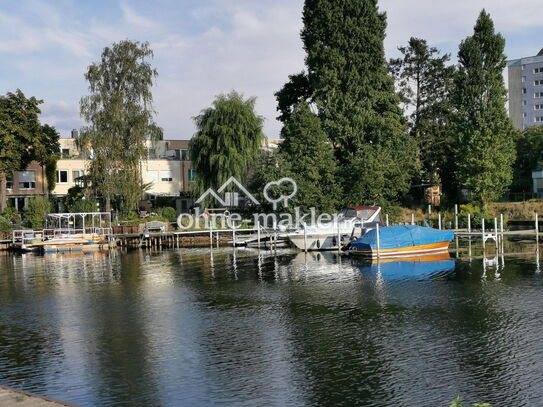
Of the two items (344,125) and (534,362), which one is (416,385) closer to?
(534,362)

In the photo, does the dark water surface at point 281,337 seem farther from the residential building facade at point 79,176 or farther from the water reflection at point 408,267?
the residential building facade at point 79,176

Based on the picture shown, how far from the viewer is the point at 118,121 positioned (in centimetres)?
5709

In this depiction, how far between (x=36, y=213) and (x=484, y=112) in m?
40.7

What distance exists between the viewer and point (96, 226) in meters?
54.7

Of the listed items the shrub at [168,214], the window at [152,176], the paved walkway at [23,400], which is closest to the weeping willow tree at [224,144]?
the shrub at [168,214]

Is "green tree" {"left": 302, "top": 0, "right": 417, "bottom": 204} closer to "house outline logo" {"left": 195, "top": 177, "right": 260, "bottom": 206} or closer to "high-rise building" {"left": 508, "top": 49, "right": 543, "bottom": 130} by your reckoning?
"house outline logo" {"left": 195, "top": 177, "right": 260, "bottom": 206}

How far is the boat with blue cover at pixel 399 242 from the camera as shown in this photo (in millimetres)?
36188

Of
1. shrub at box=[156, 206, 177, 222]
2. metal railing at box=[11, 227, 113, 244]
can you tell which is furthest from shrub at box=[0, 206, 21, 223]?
shrub at box=[156, 206, 177, 222]

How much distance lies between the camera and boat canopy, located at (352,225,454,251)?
36.3m

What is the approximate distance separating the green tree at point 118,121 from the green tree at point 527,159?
41.8 m

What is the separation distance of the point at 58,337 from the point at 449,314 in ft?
40.0

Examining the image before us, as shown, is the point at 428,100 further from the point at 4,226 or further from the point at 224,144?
the point at 4,226

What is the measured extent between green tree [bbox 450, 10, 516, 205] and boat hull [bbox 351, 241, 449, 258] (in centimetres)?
1844

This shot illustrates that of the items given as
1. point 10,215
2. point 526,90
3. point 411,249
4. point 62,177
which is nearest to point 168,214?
point 10,215
